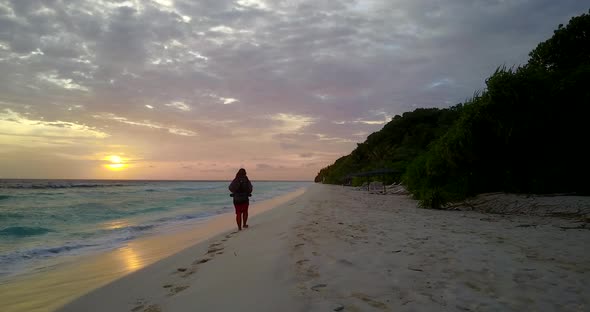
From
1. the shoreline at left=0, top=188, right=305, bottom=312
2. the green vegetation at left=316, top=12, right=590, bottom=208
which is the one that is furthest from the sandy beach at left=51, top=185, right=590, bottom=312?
the green vegetation at left=316, top=12, right=590, bottom=208

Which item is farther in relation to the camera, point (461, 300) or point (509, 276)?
point (509, 276)

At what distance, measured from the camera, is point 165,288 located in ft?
14.0

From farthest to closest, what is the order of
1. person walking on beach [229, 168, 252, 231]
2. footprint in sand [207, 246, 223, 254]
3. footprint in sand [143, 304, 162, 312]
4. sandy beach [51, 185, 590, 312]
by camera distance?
person walking on beach [229, 168, 252, 231] < footprint in sand [207, 246, 223, 254] < footprint in sand [143, 304, 162, 312] < sandy beach [51, 185, 590, 312]

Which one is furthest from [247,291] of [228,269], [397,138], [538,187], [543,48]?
[397,138]

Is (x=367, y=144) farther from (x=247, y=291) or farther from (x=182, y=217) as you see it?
(x=247, y=291)

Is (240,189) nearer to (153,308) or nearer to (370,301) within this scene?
(153,308)

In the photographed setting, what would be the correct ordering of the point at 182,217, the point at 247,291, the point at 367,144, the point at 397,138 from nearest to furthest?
the point at 247,291
the point at 182,217
the point at 397,138
the point at 367,144

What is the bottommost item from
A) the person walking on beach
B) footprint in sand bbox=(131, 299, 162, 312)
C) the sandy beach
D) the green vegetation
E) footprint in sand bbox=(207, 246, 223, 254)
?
footprint in sand bbox=(207, 246, 223, 254)

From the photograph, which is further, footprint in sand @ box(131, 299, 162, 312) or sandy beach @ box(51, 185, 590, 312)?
footprint in sand @ box(131, 299, 162, 312)

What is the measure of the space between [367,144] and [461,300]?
66.2 m

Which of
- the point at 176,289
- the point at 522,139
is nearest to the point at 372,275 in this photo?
the point at 176,289

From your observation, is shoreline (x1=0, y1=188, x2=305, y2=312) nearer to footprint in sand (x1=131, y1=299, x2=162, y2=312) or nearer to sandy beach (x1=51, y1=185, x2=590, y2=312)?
sandy beach (x1=51, y1=185, x2=590, y2=312)

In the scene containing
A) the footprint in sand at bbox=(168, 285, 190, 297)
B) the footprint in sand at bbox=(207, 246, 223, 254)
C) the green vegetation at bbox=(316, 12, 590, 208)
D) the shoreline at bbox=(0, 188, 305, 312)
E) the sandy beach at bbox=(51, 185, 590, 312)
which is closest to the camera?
the sandy beach at bbox=(51, 185, 590, 312)

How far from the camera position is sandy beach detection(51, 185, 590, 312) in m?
3.17
